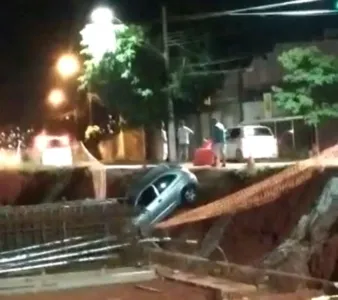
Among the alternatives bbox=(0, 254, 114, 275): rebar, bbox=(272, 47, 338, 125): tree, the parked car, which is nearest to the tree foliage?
bbox=(272, 47, 338, 125): tree

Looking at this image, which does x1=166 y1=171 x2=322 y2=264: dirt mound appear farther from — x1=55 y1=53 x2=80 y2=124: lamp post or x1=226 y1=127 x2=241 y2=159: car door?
x1=55 y1=53 x2=80 y2=124: lamp post

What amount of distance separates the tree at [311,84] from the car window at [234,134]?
3.63 metres

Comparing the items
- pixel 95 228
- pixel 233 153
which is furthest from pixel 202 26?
pixel 95 228

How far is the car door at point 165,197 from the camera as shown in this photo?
63.4ft

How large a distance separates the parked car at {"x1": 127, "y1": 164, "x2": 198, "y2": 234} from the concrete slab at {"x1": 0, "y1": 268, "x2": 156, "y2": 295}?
934cm

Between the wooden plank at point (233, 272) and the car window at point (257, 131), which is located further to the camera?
the car window at point (257, 131)

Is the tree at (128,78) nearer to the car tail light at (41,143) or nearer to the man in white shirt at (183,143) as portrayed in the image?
the man in white shirt at (183,143)

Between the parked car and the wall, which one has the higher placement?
the wall

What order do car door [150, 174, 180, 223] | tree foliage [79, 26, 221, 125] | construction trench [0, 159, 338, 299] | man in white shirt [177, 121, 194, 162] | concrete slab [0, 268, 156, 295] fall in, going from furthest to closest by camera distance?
tree foliage [79, 26, 221, 125]
man in white shirt [177, 121, 194, 162]
car door [150, 174, 180, 223]
concrete slab [0, 268, 156, 295]
construction trench [0, 159, 338, 299]

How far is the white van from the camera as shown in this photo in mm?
27812

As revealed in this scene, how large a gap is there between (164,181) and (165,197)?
2.73 ft

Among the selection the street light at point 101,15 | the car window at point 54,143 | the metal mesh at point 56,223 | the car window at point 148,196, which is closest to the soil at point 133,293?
the metal mesh at point 56,223

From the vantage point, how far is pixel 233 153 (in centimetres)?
2820

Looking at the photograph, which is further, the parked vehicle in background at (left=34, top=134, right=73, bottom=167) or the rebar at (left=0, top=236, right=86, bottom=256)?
the parked vehicle in background at (left=34, top=134, right=73, bottom=167)
